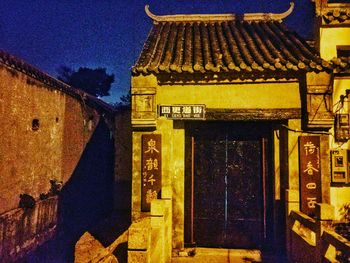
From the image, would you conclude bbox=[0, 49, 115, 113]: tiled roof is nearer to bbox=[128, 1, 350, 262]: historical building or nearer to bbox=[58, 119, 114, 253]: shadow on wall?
bbox=[58, 119, 114, 253]: shadow on wall

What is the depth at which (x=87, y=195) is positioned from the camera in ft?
51.2

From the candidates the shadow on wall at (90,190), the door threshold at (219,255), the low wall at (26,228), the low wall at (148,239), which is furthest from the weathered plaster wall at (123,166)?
the low wall at (148,239)

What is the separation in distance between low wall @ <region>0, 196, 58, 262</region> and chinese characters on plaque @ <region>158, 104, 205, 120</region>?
6279 mm

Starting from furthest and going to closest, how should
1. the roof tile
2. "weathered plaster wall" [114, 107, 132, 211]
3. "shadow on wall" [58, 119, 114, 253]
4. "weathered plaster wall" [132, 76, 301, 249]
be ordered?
"shadow on wall" [58, 119, 114, 253], "weathered plaster wall" [114, 107, 132, 211], "weathered plaster wall" [132, 76, 301, 249], the roof tile

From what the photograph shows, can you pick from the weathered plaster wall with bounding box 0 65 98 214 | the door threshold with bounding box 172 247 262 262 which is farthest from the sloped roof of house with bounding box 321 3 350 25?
the weathered plaster wall with bounding box 0 65 98 214

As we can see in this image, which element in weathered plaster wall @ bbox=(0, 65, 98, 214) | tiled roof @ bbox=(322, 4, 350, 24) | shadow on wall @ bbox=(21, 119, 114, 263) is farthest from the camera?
shadow on wall @ bbox=(21, 119, 114, 263)

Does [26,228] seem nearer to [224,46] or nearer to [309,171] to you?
[224,46]

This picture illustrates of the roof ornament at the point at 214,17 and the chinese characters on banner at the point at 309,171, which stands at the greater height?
A: the roof ornament at the point at 214,17

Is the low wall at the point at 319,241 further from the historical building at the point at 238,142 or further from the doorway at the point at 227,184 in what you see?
the doorway at the point at 227,184

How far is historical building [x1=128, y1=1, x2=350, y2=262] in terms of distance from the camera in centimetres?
771

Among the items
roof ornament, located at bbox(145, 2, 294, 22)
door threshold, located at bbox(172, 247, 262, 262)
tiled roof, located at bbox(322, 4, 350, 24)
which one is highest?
roof ornament, located at bbox(145, 2, 294, 22)

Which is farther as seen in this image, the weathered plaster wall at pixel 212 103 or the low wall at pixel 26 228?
the low wall at pixel 26 228

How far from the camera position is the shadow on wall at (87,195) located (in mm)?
13281

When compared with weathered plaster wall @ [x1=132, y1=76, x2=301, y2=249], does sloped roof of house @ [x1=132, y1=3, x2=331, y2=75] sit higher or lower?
higher
